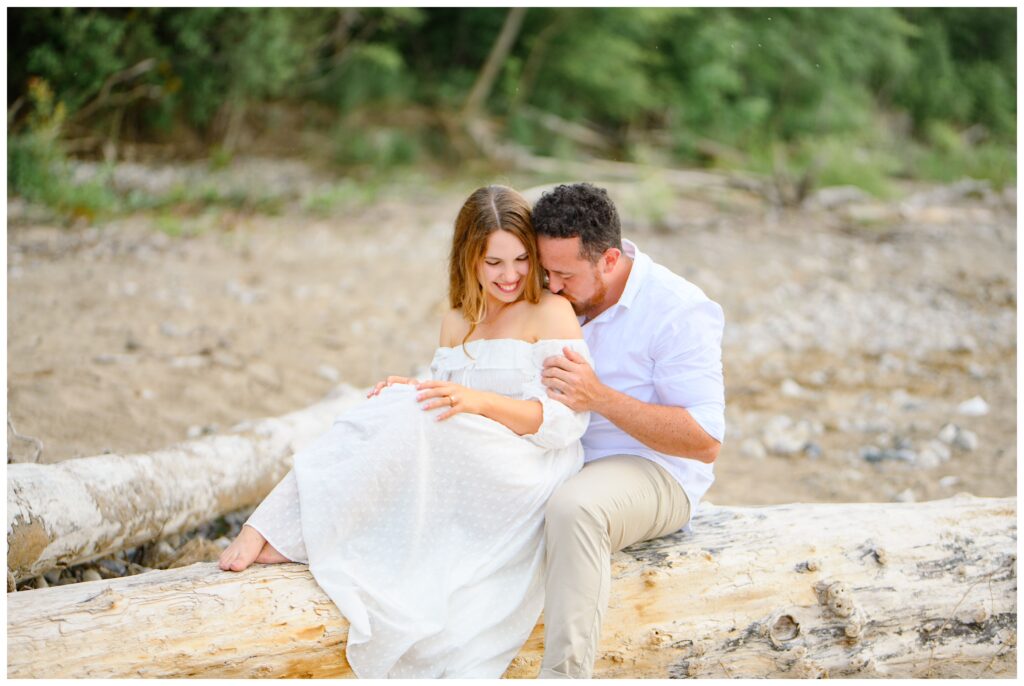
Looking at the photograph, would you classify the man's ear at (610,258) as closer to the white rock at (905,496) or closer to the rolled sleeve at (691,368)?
the rolled sleeve at (691,368)

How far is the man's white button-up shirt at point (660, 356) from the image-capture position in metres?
3.03

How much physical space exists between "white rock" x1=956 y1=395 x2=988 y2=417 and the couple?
3.56 meters

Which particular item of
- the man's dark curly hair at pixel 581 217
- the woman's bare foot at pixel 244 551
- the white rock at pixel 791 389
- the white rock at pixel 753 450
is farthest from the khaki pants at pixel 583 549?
the white rock at pixel 791 389

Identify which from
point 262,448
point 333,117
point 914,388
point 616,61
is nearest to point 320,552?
point 262,448

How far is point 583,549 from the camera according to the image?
8.77ft

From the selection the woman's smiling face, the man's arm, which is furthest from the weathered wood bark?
the man's arm

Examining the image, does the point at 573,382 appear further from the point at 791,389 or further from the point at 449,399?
the point at 791,389

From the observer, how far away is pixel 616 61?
14.8 m

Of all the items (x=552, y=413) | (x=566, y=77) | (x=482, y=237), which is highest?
(x=566, y=77)

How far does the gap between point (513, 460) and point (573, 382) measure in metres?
0.31

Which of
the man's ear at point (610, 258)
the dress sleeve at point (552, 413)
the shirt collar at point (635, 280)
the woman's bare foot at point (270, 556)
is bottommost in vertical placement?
the woman's bare foot at point (270, 556)

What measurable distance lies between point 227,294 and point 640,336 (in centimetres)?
514

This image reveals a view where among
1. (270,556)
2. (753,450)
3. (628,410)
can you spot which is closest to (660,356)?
(628,410)

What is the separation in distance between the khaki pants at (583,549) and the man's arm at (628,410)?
0.15 m
